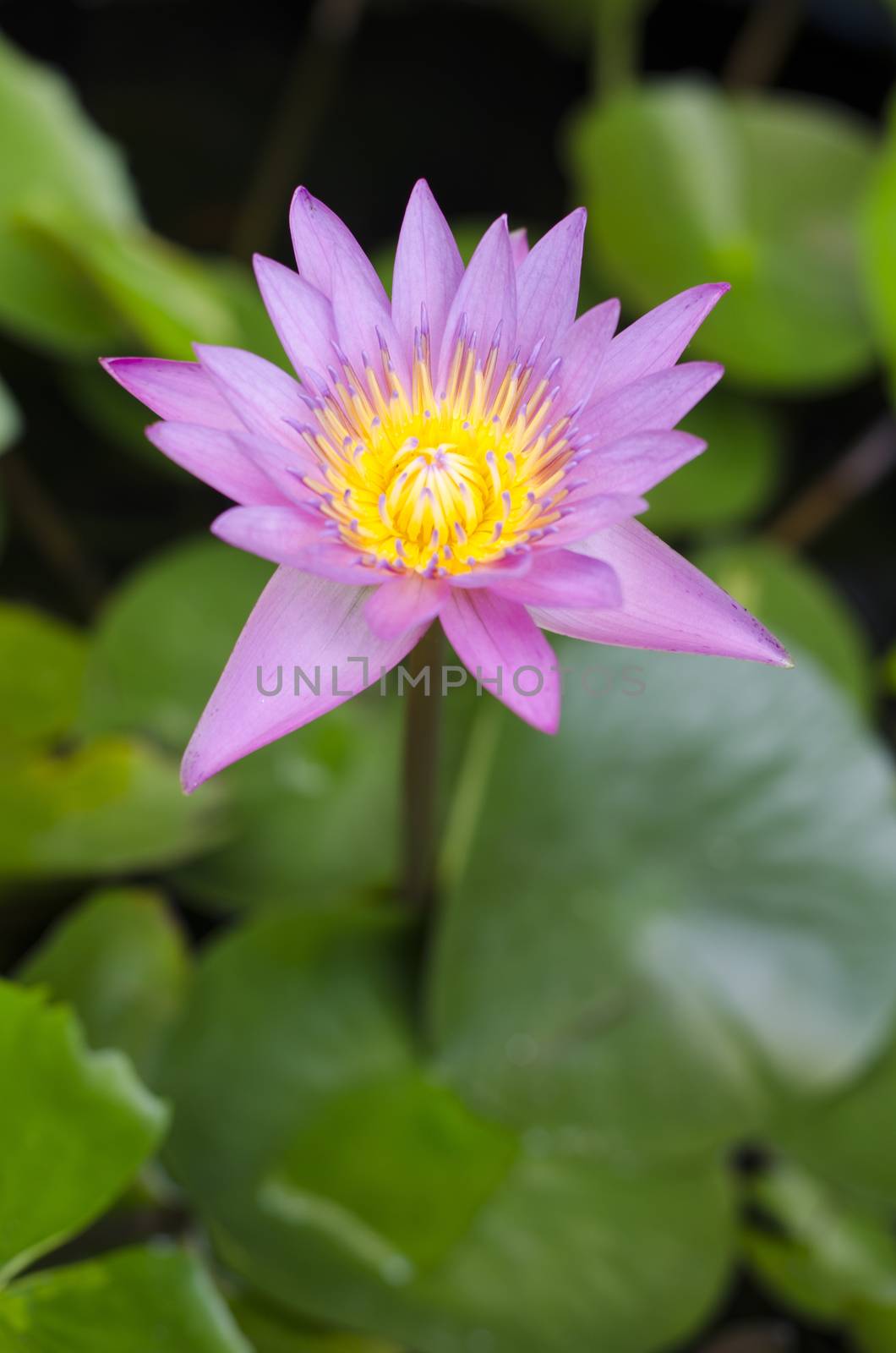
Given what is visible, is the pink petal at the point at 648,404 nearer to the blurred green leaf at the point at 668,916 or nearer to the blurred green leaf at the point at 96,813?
the blurred green leaf at the point at 668,916

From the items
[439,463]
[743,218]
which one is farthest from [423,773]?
[743,218]

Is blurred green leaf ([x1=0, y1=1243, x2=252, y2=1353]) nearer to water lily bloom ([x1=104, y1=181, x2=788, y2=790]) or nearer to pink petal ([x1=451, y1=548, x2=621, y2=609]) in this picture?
water lily bloom ([x1=104, y1=181, x2=788, y2=790])

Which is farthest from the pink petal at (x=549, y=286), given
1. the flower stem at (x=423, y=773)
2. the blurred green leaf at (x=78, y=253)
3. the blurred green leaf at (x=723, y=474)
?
the blurred green leaf at (x=723, y=474)

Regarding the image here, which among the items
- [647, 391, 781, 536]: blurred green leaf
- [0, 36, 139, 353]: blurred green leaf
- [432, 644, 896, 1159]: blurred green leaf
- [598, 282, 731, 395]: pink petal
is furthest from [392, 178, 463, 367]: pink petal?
[647, 391, 781, 536]: blurred green leaf

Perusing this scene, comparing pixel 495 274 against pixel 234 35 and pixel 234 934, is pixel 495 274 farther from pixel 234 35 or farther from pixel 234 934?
pixel 234 35

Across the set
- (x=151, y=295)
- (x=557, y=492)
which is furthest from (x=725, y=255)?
(x=557, y=492)

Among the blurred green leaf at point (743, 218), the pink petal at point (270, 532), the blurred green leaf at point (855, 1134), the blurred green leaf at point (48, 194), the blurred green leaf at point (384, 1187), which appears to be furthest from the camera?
the blurred green leaf at point (743, 218)
